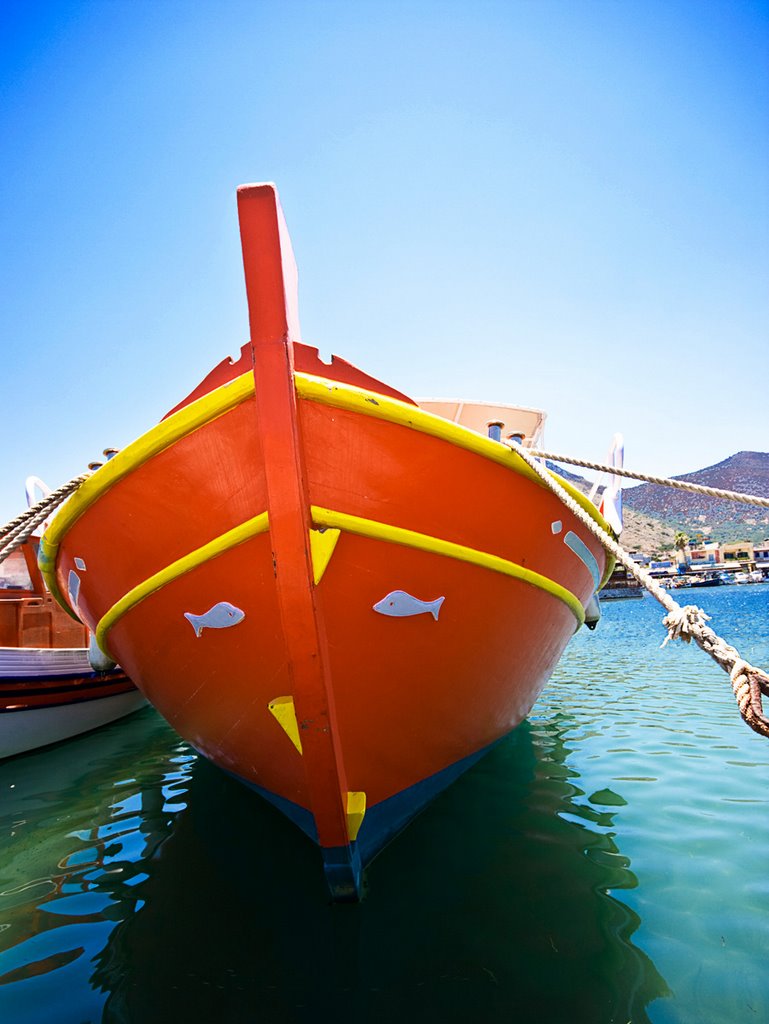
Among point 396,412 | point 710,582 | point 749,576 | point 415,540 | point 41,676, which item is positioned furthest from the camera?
point 749,576

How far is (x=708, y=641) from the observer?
1931 millimetres

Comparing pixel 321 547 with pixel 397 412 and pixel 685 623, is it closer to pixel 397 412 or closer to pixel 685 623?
pixel 397 412

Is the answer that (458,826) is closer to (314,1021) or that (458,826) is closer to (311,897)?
(311,897)

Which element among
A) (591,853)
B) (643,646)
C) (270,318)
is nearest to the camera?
(270,318)

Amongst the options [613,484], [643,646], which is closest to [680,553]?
[643,646]

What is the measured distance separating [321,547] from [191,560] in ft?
2.20

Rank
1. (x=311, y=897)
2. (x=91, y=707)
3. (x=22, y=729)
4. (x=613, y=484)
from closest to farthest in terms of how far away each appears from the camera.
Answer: (x=311, y=897)
(x=613, y=484)
(x=22, y=729)
(x=91, y=707)

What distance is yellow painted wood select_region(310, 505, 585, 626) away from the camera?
250 cm

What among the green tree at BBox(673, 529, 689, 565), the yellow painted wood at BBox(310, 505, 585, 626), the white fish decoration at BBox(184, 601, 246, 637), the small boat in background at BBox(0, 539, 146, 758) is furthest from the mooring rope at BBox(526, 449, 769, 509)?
the green tree at BBox(673, 529, 689, 565)

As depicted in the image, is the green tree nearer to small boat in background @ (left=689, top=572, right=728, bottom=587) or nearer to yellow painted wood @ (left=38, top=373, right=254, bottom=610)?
small boat in background @ (left=689, top=572, right=728, bottom=587)

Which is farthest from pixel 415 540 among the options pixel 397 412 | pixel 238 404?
pixel 238 404

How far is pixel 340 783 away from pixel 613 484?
142 inches

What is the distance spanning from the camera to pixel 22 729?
6.45 metres

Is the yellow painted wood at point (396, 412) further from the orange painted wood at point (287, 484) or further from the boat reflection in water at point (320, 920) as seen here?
the boat reflection in water at point (320, 920)
